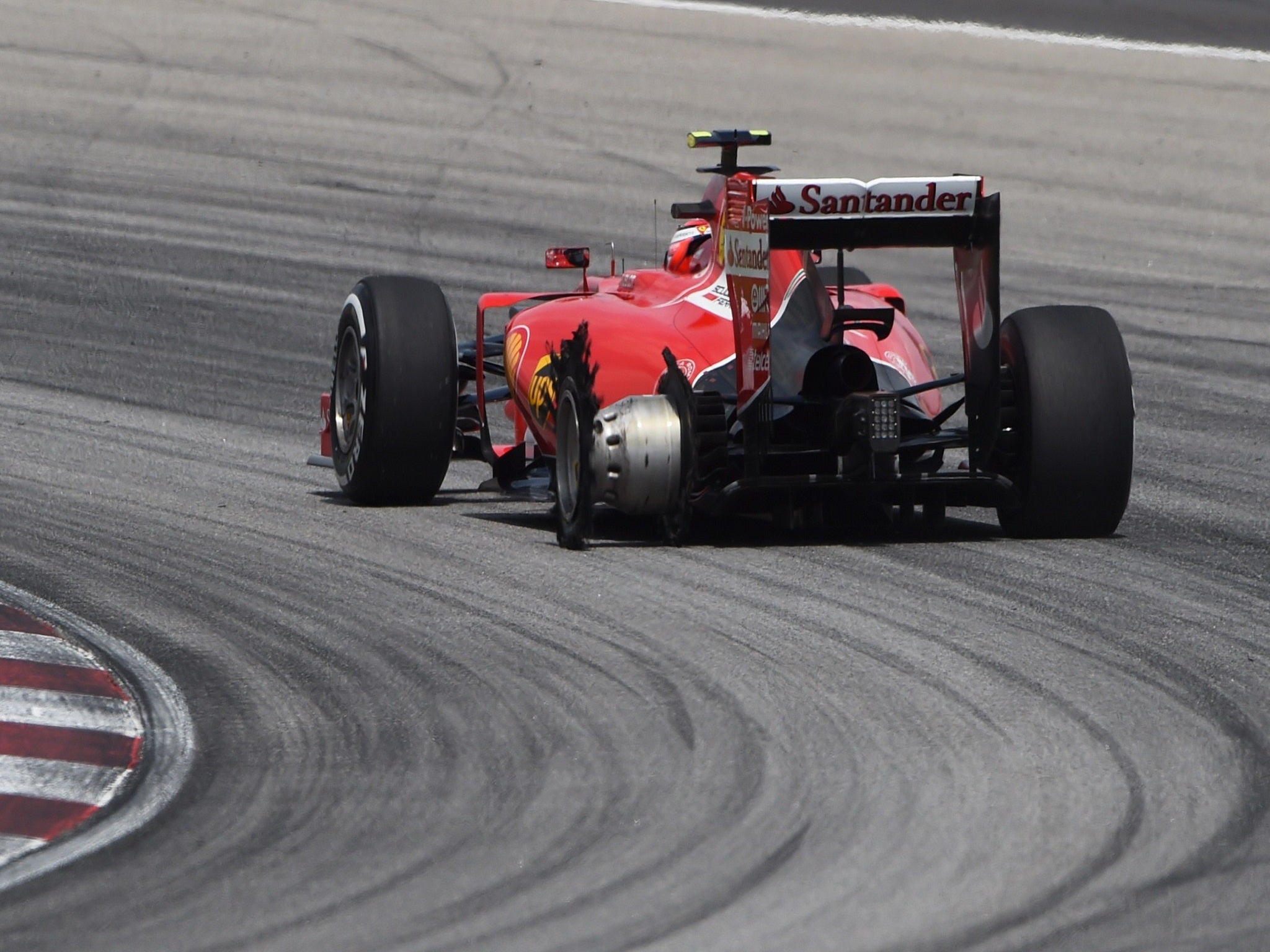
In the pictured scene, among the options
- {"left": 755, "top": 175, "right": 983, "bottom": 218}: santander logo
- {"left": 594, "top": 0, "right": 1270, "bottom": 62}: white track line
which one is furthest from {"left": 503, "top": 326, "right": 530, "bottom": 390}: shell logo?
{"left": 594, "top": 0, "right": 1270, "bottom": 62}: white track line

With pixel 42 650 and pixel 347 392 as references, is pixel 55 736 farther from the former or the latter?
pixel 347 392

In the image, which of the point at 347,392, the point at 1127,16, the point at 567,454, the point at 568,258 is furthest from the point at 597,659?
the point at 1127,16

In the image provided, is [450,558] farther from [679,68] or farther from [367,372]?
[679,68]

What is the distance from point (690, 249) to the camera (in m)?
9.35

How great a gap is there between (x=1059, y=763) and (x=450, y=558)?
3.36 m

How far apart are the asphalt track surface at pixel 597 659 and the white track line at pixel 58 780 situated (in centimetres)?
23

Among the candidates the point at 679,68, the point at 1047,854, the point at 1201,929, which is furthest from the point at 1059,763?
the point at 679,68

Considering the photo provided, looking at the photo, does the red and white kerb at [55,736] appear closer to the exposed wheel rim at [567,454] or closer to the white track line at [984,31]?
the exposed wheel rim at [567,454]

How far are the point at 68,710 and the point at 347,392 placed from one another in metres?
3.88

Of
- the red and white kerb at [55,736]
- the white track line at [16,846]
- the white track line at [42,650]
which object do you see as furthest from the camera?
the white track line at [42,650]

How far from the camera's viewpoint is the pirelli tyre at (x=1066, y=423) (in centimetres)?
805

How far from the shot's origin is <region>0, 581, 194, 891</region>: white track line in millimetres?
4732

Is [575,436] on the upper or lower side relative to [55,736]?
upper

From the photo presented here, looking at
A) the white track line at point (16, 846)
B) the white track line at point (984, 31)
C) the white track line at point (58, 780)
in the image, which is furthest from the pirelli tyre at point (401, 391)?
the white track line at point (984, 31)
